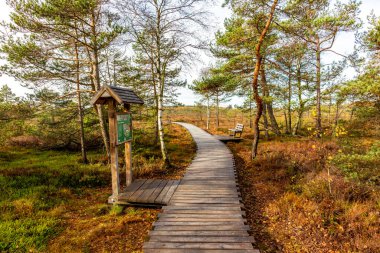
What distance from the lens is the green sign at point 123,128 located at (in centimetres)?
621

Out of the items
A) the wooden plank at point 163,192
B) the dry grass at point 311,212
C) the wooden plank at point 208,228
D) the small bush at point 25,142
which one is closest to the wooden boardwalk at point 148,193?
the wooden plank at point 163,192

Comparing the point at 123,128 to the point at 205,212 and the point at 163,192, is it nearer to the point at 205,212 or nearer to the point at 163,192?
the point at 163,192

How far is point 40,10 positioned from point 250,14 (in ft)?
28.6

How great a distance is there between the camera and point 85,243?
4.35 metres

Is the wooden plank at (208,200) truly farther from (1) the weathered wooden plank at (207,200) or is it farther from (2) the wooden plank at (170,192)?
(2) the wooden plank at (170,192)

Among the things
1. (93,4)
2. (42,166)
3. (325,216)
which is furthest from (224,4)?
(42,166)

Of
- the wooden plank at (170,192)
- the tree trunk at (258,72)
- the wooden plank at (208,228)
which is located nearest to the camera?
the wooden plank at (208,228)

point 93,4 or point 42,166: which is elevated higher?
point 93,4

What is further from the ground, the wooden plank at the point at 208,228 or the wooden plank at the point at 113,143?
the wooden plank at the point at 113,143

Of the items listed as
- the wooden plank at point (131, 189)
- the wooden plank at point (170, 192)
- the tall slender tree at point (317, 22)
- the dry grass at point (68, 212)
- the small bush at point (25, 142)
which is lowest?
the dry grass at point (68, 212)

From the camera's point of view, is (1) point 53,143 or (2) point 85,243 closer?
(2) point 85,243

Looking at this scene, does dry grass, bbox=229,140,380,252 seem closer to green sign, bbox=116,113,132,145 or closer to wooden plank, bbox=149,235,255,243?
wooden plank, bbox=149,235,255,243

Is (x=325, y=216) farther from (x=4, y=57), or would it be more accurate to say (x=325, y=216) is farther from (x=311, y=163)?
(x=4, y=57)

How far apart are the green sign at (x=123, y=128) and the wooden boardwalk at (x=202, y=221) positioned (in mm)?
2537
